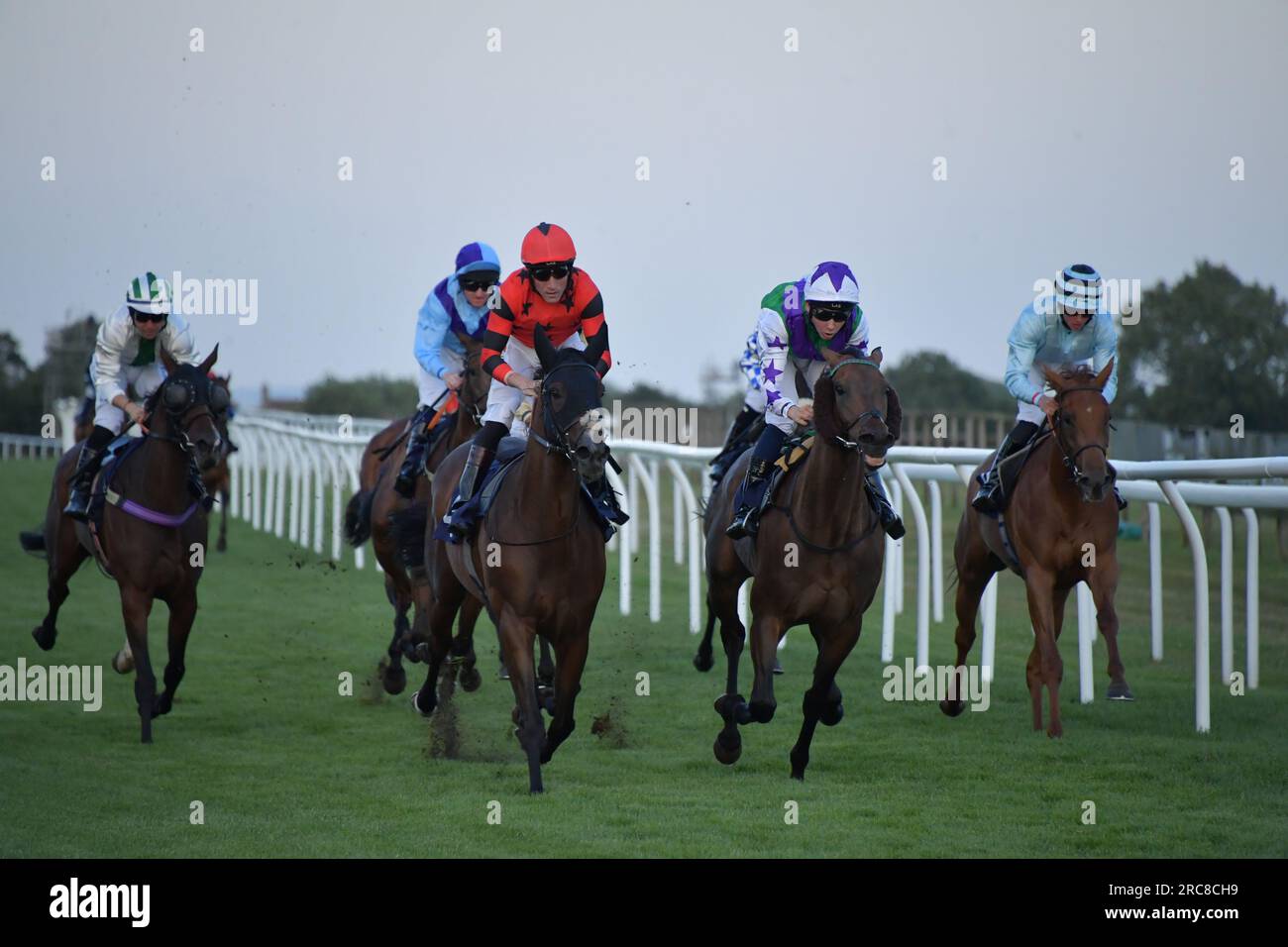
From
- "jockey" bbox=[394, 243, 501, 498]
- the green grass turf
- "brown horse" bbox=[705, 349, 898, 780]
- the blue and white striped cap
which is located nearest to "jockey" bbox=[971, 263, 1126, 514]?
the blue and white striped cap

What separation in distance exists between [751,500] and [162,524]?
2.92 m

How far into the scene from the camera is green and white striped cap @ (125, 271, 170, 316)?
28.6 feet

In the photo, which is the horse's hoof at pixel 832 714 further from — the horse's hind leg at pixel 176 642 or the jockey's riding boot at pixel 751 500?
the horse's hind leg at pixel 176 642

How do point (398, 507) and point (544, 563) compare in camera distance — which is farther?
point (398, 507)

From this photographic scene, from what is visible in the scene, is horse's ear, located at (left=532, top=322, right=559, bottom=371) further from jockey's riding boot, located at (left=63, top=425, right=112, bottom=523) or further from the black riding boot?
jockey's riding boot, located at (left=63, top=425, right=112, bottom=523)

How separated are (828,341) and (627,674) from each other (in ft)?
10.5

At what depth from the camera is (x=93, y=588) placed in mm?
14695

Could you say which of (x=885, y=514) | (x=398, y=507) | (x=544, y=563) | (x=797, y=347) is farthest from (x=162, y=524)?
(x=885, y=514)

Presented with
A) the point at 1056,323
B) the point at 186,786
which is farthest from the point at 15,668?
the point at 1056,323

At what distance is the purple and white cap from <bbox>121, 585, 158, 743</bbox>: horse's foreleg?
344 centimetres

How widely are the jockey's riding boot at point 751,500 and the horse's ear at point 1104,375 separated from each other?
5.29 feet

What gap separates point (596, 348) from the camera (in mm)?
6605

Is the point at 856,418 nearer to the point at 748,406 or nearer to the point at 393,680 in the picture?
the point at 748,406

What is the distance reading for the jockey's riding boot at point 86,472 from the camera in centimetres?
870
